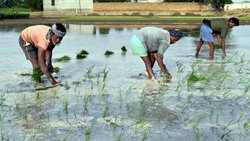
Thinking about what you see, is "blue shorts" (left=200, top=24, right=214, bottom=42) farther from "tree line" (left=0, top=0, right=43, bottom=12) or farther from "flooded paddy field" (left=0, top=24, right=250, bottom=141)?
"tree line" (left=0, top=0, right=43, bottom=12)

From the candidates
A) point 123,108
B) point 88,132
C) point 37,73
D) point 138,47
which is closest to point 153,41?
point 138,47

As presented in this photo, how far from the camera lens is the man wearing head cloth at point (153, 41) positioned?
5.37 m

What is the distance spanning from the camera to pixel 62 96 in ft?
16.0

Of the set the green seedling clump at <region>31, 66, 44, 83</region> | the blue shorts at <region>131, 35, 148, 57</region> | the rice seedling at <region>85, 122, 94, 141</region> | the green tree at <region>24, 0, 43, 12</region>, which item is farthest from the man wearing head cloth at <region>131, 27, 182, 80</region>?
the green tree at <region>24, 0, 43, 12</region>

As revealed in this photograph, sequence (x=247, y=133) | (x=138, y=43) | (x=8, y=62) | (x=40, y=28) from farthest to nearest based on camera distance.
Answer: (x=8, y=62) < (x=138, y=43) < (x=40, y=28) < (x=247, y=133)

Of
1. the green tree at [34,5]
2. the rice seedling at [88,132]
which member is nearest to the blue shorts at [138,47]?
the rice seedling at [88,132]

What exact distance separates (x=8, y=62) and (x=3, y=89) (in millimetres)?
2845

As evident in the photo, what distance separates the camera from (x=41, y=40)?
16.1ft

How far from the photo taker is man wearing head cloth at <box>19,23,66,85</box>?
186 inches

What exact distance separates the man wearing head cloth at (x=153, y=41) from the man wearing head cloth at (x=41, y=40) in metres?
1.63

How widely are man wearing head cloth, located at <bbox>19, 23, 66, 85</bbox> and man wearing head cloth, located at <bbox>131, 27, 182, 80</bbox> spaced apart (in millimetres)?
1628

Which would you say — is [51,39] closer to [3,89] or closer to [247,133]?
[3,89]

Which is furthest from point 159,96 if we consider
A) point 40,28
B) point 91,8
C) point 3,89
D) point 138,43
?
point 91,8

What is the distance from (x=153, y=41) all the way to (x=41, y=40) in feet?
7.36
